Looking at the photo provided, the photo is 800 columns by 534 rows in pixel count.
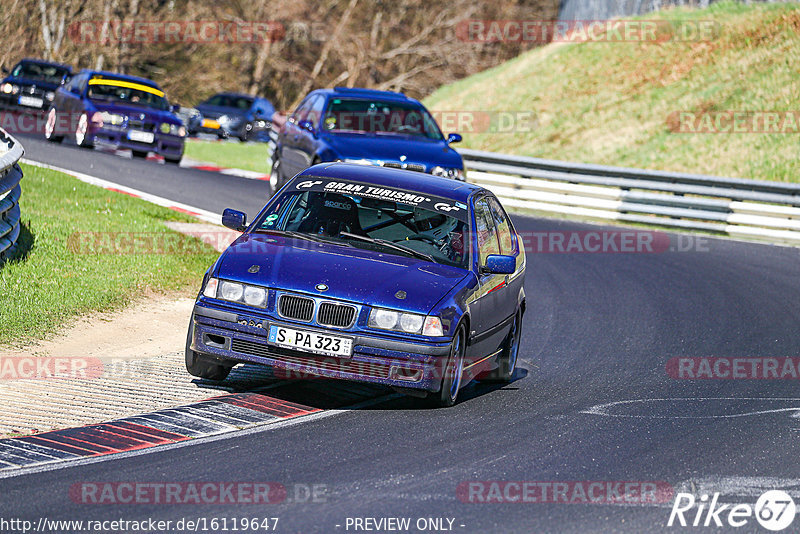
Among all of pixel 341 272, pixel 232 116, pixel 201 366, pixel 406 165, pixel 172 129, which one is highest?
pixel 406 165

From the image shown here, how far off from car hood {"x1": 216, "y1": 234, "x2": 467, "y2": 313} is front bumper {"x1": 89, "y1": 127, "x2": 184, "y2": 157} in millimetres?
16115

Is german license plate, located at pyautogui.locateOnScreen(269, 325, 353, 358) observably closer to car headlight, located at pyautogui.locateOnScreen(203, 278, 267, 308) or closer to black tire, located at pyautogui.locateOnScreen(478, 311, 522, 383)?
car headlight, located at pyautogui.locateOnScreen(203, 278, 267, 308)

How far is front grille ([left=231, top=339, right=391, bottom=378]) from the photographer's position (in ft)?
26.4

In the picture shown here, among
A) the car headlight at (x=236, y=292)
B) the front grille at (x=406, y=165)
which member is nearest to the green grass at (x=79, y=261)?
the car headlight at (x=236, y=292)

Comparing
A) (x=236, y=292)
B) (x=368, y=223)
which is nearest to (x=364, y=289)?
(x=236, y=292)

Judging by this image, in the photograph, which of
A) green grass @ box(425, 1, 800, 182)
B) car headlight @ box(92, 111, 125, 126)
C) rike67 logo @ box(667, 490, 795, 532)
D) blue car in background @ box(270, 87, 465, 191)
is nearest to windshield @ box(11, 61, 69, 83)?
car headlight @ box(92, 111, 125, 126)

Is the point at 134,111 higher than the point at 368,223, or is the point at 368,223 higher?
the point at 368,223

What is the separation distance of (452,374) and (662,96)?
84.3ft

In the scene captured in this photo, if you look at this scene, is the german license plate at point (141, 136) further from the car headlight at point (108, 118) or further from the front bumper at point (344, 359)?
the front bumper at point (344, 359)

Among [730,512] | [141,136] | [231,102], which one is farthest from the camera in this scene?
[231,102]

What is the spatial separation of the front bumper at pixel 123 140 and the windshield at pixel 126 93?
0.67 m

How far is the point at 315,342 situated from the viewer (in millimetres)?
8023

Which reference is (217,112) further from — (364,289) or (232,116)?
(364,289)

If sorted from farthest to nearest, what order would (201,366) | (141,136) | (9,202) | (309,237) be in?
(141,136)
(9,202)
(309,237)
(201,366)
